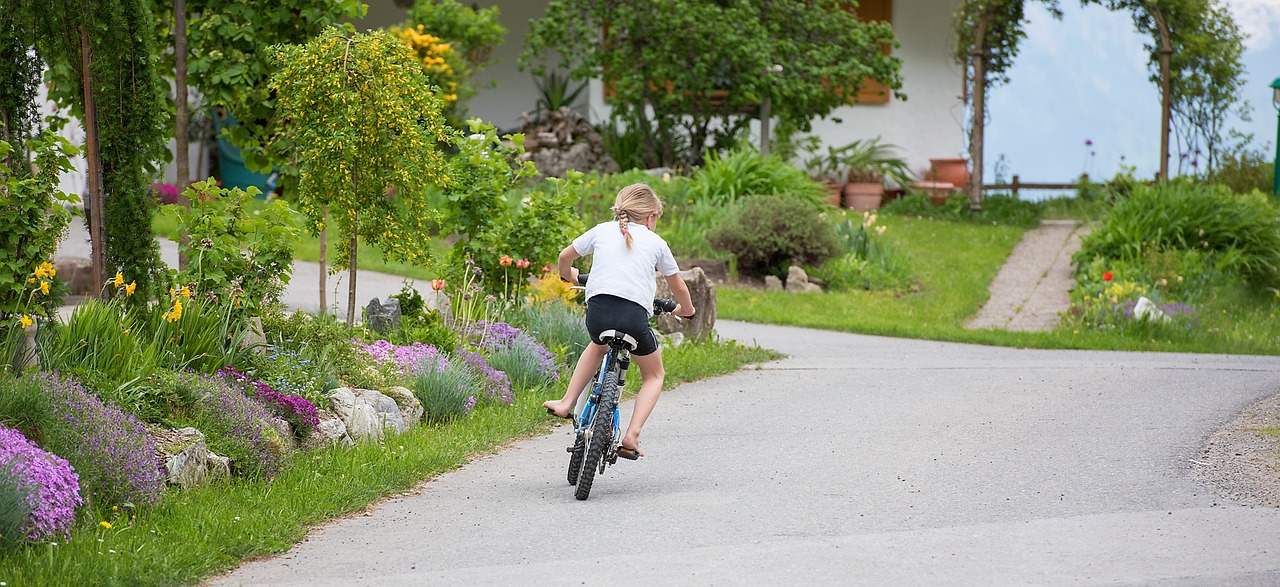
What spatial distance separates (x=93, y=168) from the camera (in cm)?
700

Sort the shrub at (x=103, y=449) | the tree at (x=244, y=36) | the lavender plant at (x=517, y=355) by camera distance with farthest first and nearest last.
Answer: the tree at (x=244, y=36) < the lavender plant at (x=517, y=355) < the shrub at (x=103, y=449)

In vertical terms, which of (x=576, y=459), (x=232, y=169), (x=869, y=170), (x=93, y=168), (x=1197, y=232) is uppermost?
(x=869, y=170)

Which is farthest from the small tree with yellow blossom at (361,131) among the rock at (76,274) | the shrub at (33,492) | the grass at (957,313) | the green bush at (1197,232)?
the green bush at (1197,232)

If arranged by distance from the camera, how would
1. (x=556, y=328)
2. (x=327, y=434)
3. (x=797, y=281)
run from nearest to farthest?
1. (x=327, y=434)
2. (x=556, y=328)
3. (x=797, y=281)

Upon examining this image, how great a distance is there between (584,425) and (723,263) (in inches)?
387

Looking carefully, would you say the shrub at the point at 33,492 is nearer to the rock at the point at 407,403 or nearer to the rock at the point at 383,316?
the rock at the point at 407,403

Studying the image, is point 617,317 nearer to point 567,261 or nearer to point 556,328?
point 567,261

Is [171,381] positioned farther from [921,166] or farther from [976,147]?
[921,166]

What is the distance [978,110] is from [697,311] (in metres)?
11.9

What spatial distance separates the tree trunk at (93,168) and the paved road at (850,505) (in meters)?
2.24

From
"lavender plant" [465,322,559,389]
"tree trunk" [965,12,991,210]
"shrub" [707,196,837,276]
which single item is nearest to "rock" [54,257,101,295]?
"lavender plant" [465,322,559,389]

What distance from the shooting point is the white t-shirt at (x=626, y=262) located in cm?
629

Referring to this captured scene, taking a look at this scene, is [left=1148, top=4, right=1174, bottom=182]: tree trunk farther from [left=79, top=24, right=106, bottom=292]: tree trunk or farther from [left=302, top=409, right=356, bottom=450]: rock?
[left=79, top=24, right=106, bottom=292]: tree trunk

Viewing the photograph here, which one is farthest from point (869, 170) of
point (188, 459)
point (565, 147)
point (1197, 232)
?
point (188, 459)
